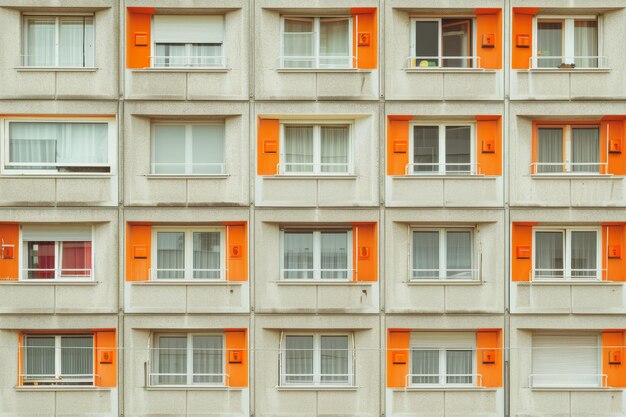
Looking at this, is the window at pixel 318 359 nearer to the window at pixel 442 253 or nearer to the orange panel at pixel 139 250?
the window at pixel 442 253

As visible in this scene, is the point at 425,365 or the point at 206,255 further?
the point at 206,255

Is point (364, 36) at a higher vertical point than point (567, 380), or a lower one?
higher

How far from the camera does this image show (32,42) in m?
18.8

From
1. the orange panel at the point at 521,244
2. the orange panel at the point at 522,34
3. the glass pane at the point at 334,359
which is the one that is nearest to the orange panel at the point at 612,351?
the orange panel at the point at 521,244

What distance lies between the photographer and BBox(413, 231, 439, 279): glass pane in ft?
61.4

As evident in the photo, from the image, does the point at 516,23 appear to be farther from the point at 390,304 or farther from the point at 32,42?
the point at 32,42

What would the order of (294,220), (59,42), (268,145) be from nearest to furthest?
(294,220), (268,145), (59,42)

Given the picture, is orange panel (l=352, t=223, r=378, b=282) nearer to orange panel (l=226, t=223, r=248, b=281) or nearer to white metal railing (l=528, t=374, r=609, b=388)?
orange panel (l=226, t=223, r=248, b=281)

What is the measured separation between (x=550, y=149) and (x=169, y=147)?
848 centimetres

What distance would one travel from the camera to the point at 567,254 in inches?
737

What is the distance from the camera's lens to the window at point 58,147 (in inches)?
734

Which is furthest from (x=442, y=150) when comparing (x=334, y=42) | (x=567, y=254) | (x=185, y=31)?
(x=185, y=31)

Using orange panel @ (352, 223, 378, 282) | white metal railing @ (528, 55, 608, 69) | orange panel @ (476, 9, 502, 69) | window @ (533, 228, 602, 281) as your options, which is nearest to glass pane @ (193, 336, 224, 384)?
orange panel @ (352, 223, 378, 282)

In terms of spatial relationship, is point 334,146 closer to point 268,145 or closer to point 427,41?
point 268,145
